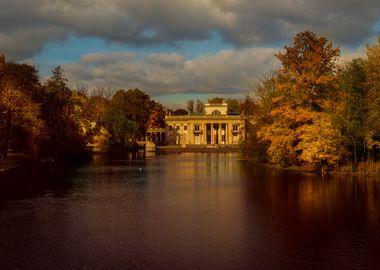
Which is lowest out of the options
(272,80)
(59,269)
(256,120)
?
(59,269)

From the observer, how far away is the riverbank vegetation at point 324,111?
43938 mm

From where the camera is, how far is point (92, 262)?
47.2 ft

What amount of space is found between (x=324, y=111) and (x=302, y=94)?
277 centimetres

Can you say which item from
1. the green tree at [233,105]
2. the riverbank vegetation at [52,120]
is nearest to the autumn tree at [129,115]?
the riverbank vegetation at [52,120]

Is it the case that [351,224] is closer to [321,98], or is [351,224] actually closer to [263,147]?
[321,98]

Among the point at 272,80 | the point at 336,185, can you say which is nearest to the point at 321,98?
the point at 272,80

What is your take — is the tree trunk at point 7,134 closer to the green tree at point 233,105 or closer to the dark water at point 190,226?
the dark water at point 190,226

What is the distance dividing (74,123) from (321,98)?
40628 millimetres

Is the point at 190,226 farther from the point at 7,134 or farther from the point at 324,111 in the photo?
the point at 7,134

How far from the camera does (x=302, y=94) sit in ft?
157

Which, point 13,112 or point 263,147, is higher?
point 13,112

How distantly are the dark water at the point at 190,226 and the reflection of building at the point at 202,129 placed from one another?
365ft

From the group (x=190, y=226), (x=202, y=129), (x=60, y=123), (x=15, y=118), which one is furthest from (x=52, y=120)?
(x=202, y=129)

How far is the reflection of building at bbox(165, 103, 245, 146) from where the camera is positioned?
14588cm
